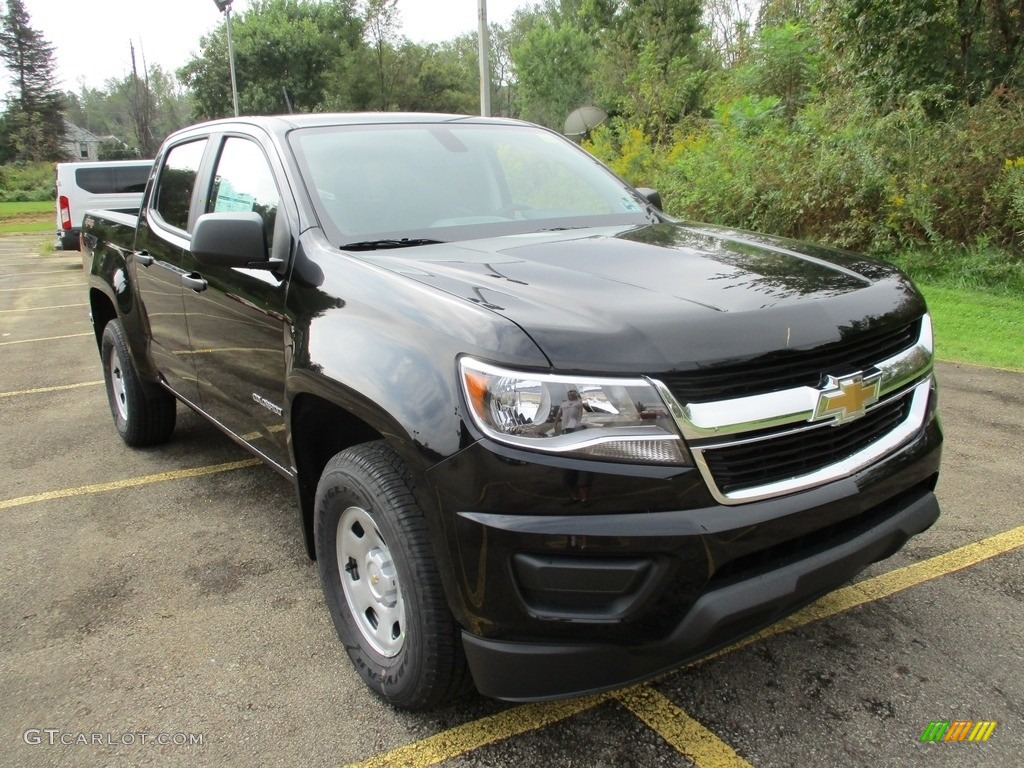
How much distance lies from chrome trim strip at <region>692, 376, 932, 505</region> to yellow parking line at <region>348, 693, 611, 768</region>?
0.85 meters

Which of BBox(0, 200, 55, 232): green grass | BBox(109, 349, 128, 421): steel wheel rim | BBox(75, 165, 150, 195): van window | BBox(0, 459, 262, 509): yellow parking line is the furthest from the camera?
BBox(0, 200, 55, 232): green grass

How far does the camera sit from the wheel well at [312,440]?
2783 mm

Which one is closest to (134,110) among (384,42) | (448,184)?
(384,42)

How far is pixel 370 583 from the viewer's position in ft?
8.44

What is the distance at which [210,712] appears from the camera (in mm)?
2576

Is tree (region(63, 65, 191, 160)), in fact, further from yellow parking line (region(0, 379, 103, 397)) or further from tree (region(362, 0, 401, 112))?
yellow parking line (region(0, 379, 103, 397))

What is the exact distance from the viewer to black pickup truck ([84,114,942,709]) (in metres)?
1.97

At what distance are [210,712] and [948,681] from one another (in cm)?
233

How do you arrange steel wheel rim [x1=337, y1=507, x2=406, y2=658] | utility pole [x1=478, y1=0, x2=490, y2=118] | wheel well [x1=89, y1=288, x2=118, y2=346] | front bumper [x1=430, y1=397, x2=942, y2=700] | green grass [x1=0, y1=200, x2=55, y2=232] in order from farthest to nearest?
green grass [x1=0, y1=200, x2=55, y2=232] → utility pole [x1=478, y1=0, x2=490, y2=118] → wheel well [x1=89, y1=288, x2=118, y2=346] → steel wheel rim [x1=337, y1=507, x2=406, y2=658] → front bumper [x1=430, y1=397, x2=942, y2=700]

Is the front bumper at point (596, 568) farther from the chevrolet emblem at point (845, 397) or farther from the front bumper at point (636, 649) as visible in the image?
the chevrolet emblem at point (845, 397)

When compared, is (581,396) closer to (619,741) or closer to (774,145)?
(619,741)

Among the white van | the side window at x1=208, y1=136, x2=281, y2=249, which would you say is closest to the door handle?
the side window at x1=208, y1=136, x2=281, y2=249

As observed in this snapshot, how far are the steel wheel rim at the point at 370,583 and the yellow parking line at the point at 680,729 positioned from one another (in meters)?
0.75

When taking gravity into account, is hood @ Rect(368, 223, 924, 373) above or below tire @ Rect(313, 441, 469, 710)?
above
